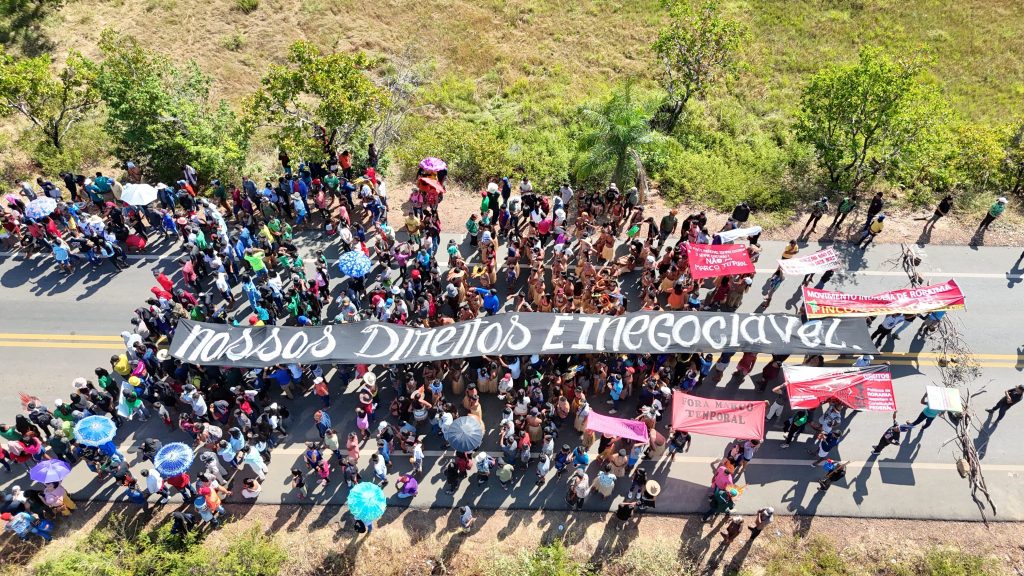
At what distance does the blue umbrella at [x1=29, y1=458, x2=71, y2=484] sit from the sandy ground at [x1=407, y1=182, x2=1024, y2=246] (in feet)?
43.0

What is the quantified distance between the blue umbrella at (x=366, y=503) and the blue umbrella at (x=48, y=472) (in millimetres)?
6820

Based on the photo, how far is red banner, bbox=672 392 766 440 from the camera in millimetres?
14086

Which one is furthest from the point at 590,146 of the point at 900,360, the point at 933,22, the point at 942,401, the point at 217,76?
the point at 933,22

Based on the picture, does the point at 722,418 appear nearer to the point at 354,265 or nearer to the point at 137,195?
the point at 354,265

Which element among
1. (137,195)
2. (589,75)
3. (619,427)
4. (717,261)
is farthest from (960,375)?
(137,195)

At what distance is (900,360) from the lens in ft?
58.8

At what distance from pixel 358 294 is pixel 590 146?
11.9m

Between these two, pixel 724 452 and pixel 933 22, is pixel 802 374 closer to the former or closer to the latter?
pixel 724 452

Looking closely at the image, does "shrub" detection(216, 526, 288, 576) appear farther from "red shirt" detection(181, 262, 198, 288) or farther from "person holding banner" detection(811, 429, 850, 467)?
"person holding banner" detection(811, 429, 850, 467)

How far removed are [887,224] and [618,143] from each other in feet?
35.9

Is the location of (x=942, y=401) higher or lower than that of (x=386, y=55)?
lower

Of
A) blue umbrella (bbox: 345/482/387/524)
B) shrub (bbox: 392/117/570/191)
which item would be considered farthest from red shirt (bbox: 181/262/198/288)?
blue umbrella (bbox: 345/482/387/524)

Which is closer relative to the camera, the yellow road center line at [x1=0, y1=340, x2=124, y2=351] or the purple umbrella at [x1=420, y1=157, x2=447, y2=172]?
the yellow road center line at [x1=0, y1=340, x2=124, y2=351]

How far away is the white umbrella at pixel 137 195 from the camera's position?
20109 mm
